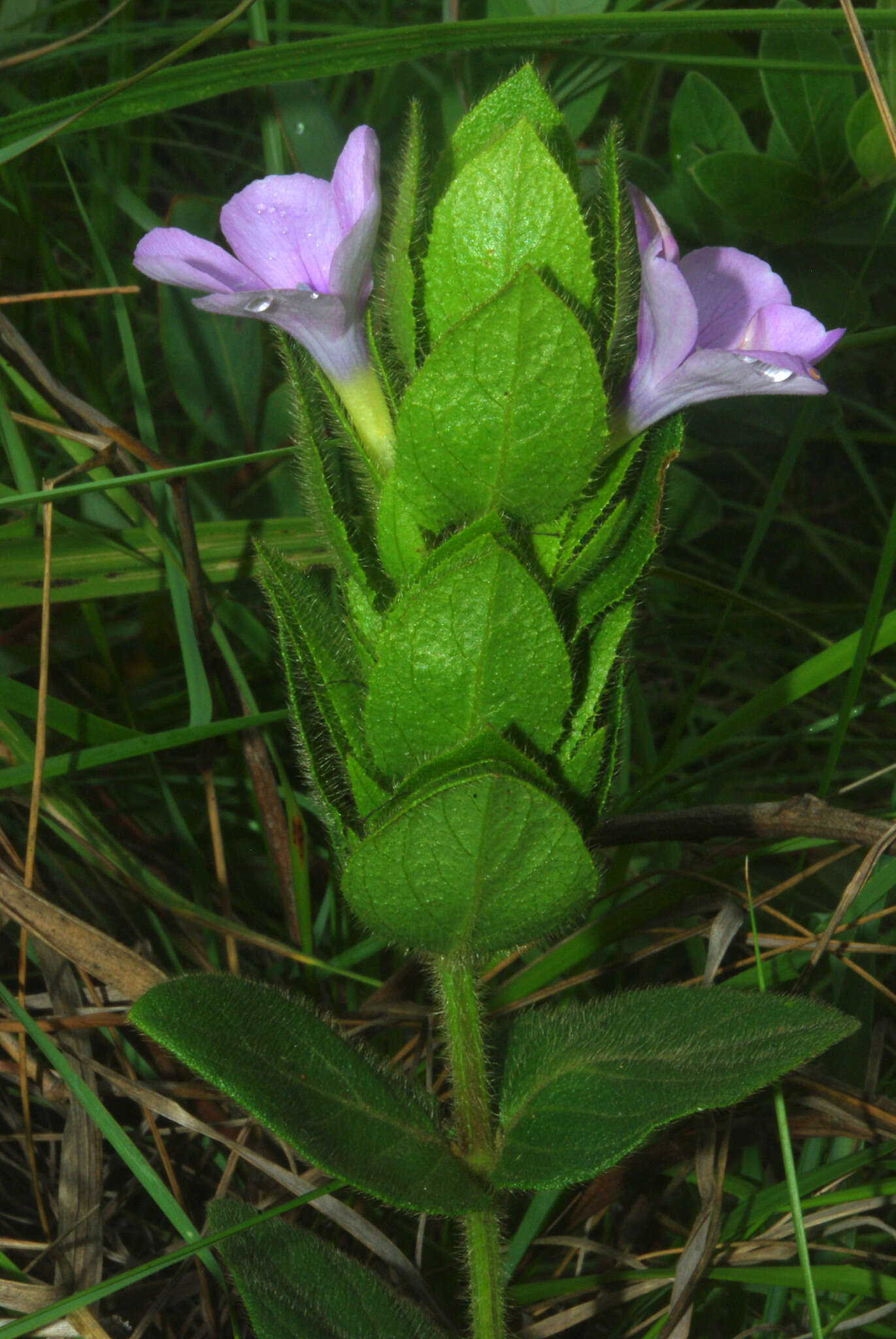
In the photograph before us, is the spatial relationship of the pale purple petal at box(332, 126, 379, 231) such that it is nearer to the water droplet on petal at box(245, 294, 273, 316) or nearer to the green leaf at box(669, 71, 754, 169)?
the water droplet on petal at box(245, 294, 273, 316)

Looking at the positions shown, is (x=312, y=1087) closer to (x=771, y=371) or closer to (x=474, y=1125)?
(x=474, y=1125)

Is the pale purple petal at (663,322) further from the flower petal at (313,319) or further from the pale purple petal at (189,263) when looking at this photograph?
the pale purple petal at (189,263)

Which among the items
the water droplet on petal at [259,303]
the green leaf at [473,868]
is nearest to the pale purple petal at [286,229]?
the water droplet on petal at [259,303]

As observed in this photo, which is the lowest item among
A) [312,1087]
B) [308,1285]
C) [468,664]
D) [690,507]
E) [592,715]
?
[308,1285]

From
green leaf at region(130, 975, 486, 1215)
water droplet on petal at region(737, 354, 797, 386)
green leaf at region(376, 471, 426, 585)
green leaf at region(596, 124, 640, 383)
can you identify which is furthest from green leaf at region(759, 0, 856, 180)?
green leaf at region(130, 975, 486, 1215)

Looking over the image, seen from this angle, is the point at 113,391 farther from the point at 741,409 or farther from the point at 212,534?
the point at 741,409

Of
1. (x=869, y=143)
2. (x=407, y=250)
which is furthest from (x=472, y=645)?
(x=869, y=143)
